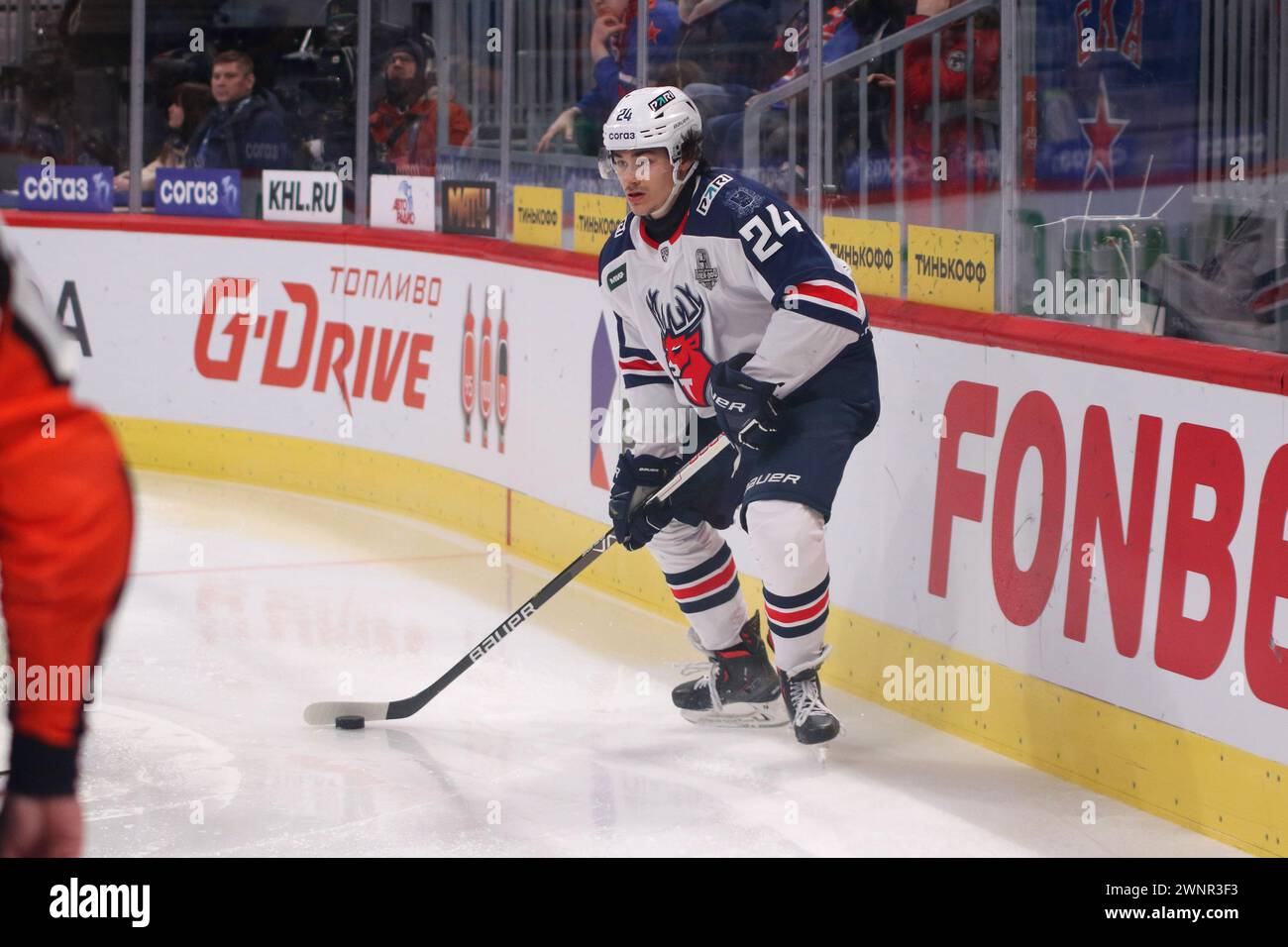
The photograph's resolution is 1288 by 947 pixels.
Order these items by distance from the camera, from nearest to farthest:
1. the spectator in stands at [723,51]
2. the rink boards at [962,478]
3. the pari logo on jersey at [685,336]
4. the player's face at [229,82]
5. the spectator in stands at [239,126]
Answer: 1. the rink boards at [962,478]
2. the pari logo on jersey at [685,336]
3. the spectator in stands at [723,51]
4. the spectator in stands at [239,126]
5. the player's face at [229,82]

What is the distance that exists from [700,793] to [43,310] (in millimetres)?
2744

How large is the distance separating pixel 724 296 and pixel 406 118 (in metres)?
3.63

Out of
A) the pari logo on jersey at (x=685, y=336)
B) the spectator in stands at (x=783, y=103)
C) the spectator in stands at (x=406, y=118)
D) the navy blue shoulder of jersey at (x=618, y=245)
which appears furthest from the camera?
the spectator in stands at (x=406, y=118)

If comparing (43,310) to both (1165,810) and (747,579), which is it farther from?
(747,579)

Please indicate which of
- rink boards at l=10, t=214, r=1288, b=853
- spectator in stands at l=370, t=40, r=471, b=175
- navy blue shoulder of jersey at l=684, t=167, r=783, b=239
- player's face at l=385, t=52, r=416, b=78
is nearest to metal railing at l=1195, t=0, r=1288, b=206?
rink boards at l=10, t=214, r=1288, b=853

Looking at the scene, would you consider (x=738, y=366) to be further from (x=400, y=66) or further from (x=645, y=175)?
(x=400, y=66)

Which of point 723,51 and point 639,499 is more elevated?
point 723,51

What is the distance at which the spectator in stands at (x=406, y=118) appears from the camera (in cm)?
750

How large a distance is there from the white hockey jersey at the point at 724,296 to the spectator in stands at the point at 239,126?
12.7 ft

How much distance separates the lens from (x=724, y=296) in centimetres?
431

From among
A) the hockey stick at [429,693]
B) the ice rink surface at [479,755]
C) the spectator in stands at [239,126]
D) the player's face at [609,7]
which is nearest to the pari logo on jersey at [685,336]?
the hockey stick at [429,693]

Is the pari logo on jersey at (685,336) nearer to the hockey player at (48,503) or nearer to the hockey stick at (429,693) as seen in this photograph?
the hockey stick at (429,693)

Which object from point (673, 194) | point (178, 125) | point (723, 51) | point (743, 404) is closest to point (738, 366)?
A: point (743, 404)
